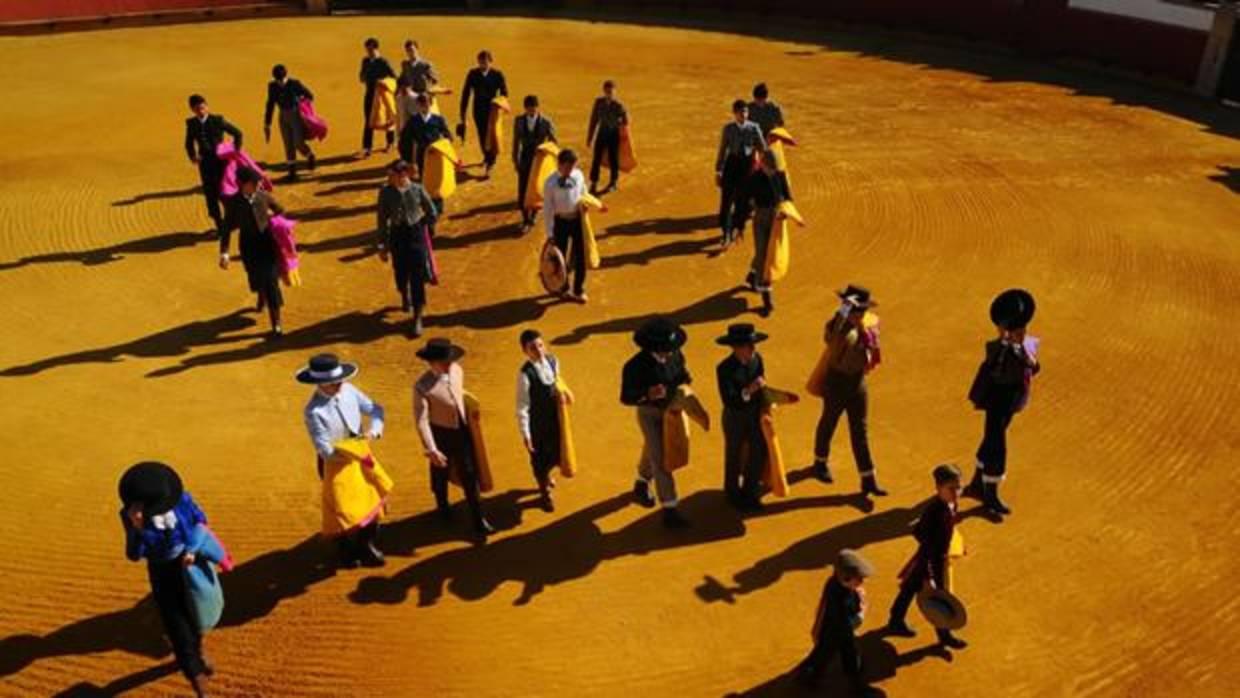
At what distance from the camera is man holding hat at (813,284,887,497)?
30.4 feet

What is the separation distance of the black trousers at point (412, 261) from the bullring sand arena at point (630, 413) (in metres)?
0.69

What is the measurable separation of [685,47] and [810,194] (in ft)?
36.4

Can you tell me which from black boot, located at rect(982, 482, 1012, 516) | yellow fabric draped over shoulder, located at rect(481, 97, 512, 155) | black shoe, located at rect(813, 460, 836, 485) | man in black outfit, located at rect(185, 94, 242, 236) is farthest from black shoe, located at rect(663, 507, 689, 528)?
yellow fabric draped over shoulder, located at rect(481, 97, 512, 155)

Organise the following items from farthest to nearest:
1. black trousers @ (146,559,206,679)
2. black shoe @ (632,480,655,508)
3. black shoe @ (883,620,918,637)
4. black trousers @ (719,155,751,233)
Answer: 1. black trousers @ (719,155,751,233)
2. black shoe @ (632,480,655,508)
3. black shoe @ (883,620,918,637)
4. black trousers @ (146,559,206,679)

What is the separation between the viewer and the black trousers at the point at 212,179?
14508mm

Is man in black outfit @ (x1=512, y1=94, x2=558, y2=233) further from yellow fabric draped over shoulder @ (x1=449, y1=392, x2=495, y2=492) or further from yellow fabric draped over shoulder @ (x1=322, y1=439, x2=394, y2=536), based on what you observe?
yellow fabric draped over shoulder @ (x1=322, y1=439, x2=394, y2=536)

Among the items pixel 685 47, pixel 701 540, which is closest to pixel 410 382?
pixel 701 540

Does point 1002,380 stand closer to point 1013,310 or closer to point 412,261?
point 1013,310

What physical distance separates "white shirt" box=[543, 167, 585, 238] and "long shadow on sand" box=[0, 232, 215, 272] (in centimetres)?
589

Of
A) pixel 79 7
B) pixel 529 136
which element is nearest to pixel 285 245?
pixel 529 136

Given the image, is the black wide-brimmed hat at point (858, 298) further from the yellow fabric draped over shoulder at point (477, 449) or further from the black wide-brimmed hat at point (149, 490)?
the black wide-brimmed hat at point (149, 490)

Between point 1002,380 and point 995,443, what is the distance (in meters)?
0.63

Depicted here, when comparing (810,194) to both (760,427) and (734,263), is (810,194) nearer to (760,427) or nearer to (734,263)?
(734,263)

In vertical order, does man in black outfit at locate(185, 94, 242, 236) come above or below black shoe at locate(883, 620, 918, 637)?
above
